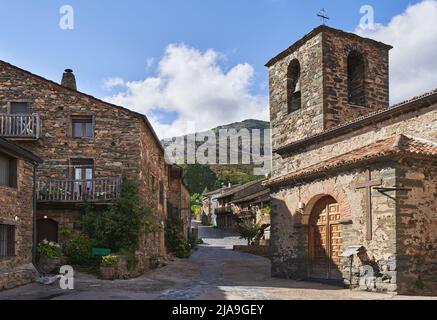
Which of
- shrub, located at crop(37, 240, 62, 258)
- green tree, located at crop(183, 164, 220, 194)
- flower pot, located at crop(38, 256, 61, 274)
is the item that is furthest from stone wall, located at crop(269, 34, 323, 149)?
green tree, located at crop(183, 164, 220, 194)

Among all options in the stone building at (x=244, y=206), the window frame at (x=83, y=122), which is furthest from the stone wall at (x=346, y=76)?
the stone building at (x=244, y=206)

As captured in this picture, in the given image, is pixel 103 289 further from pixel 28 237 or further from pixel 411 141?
pixel 411 141

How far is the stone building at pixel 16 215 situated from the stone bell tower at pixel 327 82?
11.2 m

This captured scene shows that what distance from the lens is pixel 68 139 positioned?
62.2 ft

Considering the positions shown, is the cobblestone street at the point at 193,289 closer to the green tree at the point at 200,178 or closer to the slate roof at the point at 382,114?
the slate roof at the point at 382,114

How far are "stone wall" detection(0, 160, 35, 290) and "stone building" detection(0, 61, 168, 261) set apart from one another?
11.4 ft

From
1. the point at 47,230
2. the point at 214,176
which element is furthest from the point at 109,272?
the point at 214,176

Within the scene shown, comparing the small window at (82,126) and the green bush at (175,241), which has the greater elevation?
the small window at (82,126)

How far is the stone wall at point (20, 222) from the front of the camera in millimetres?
12466

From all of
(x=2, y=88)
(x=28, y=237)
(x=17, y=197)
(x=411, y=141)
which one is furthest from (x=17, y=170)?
(x=411, y=141)

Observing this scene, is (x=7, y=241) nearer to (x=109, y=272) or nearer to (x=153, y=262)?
(x=109, y=272)

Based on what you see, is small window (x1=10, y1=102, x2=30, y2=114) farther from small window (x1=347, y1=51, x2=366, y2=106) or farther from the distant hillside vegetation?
the distant hillside vegetation

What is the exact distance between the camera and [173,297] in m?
11.0

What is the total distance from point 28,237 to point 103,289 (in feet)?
11.6
